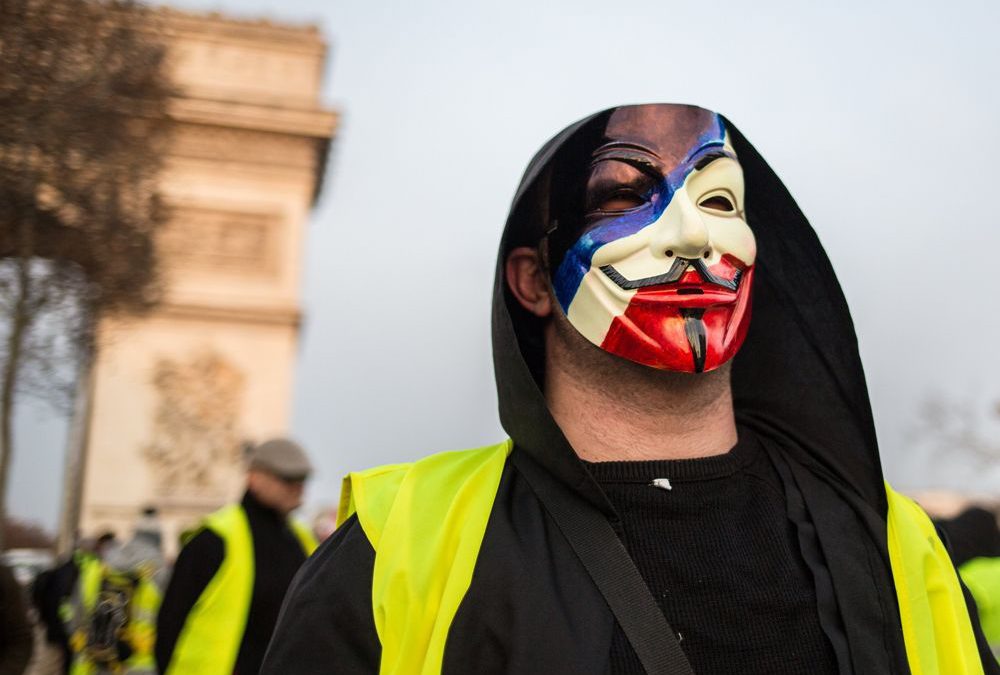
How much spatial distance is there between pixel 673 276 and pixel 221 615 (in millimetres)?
2218

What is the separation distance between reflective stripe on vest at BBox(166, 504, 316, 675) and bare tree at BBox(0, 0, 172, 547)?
436 cm

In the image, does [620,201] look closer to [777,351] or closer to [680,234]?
[680,234]

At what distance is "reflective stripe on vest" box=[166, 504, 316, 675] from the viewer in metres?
3.30

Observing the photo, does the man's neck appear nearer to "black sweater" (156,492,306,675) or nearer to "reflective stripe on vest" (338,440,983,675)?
"reflective stripe on vest" (338,440,983,675)

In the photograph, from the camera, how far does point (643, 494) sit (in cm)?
158

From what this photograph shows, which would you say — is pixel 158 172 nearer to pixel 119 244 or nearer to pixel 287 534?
pixel 119 244

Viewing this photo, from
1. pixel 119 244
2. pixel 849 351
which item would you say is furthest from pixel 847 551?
pixel 119 244

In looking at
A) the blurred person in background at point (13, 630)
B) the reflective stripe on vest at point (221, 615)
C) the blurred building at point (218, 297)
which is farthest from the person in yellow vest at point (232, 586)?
the blurred building at point (218, 297)

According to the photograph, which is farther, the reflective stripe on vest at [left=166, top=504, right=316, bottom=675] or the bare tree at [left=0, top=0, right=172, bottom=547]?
the bare tree at [left=0, top=0, right=172, bottom=547]

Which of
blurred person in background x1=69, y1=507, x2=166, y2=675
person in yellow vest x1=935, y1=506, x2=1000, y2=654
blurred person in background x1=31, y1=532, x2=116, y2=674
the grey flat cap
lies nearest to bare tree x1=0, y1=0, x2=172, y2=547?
blurred person in background x1=31, y1=532, x2=116, y2=674

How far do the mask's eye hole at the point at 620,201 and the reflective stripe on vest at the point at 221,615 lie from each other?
7.11 ft

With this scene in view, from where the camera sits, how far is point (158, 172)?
32.6 ft

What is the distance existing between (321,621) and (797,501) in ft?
2.33

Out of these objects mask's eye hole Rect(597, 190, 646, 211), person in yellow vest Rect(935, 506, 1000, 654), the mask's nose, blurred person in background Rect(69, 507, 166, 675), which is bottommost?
blurred person in background Rect(69, 507, 166, 675)
